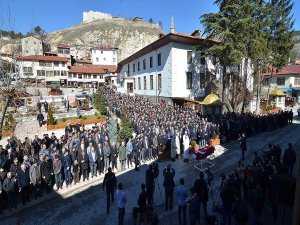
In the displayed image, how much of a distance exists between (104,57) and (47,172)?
255 ft

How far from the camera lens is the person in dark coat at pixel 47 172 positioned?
9.64 meters

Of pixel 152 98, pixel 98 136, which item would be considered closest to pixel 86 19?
pixel 152 98

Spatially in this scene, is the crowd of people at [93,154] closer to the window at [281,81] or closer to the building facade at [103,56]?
the window at [281,81]

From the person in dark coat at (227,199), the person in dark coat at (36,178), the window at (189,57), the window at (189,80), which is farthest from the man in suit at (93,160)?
the window at (189,57)

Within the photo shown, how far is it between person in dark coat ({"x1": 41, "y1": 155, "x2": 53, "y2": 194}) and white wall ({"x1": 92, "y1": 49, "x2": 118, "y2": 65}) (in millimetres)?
75897

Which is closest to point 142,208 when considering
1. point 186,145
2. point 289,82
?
point 186,145

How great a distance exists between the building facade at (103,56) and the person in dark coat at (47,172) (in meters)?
75.8

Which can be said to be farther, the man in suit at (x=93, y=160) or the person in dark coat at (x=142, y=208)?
the man in suit at (x=93, y=160)

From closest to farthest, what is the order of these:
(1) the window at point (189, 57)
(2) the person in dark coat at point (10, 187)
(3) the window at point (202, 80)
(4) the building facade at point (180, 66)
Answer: (2) the person in dark coat at point (10, 187)
(4) the building facade at point (180, 66)
(1) the window at point (189, 57)
(3) the window at point (202, 80)

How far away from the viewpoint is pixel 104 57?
8319cm

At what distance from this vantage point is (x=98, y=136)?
45.8 feet

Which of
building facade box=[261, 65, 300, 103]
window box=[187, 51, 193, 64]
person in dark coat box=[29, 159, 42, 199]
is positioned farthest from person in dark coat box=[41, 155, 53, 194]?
building facade box=[261, 65, 300, 103]

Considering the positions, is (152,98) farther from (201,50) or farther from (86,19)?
(86,19)

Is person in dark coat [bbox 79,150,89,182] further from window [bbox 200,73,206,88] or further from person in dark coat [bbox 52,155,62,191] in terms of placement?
window [bbox 200,73,206,88]
